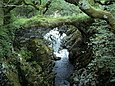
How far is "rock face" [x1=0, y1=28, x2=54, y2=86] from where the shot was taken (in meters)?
8.88

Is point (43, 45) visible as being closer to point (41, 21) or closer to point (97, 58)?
point (41, 21)

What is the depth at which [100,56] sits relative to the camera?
8.68m

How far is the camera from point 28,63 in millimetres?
11023

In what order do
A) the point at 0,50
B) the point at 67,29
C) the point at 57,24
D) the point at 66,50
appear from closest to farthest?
the point at 0,50 < the point at 57,24 < the point at 66,50 < the point at 67,29

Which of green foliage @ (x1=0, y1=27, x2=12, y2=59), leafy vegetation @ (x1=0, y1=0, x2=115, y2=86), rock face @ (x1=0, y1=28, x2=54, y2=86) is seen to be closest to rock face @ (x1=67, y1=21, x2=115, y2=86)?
leafy vegetation @ (x1=0, y1=0, x2=115, y2=86)

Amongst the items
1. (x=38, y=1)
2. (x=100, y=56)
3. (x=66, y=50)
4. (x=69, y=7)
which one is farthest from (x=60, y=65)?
(x=100, y=56)

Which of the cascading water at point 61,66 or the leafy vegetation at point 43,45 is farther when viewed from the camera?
the cascading water at point 61,66

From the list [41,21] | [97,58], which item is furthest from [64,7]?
[97,58]

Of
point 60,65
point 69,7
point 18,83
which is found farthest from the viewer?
point 60,65

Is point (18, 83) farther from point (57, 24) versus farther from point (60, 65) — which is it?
point (60, 65)

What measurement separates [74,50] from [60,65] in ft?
4.37

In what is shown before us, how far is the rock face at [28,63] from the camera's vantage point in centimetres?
888

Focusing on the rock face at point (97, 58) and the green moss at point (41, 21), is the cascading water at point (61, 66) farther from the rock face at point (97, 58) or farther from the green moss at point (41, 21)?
the green moss at point (41, 21)

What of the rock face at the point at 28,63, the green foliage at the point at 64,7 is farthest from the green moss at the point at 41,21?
the green foliage at the point at 64,7
